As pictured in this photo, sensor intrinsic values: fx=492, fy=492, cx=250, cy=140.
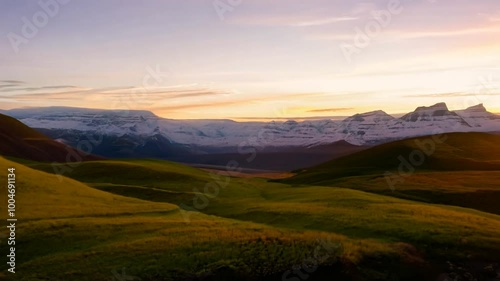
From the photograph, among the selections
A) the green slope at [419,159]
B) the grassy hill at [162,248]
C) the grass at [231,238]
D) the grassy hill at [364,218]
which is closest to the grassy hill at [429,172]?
the green slope at [419,159]

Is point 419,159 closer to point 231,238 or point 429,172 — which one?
point 429,172

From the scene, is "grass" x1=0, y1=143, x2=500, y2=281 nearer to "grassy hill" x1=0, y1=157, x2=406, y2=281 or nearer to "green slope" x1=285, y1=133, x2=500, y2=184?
"grassy hill" x1=0, y1=157, x2=406, y2=281

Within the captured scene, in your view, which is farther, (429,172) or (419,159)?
(419,159)

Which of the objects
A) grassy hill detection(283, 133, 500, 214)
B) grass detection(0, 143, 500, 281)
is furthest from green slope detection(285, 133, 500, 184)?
grass detection(0, 143, 500, 281)

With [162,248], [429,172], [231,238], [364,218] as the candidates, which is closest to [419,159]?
[429,172]

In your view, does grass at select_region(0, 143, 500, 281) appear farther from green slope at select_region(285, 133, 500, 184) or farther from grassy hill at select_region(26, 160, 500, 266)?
green slope at select_region(285, 133, 500, 184)

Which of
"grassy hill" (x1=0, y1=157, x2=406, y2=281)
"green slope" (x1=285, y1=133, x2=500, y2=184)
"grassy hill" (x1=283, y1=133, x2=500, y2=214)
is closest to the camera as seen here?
"grassy hill" (x1=0, y1=157, x2=406, y2=281)

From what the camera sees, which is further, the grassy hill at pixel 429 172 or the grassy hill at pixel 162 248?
the grassy hill at pixel 429 172

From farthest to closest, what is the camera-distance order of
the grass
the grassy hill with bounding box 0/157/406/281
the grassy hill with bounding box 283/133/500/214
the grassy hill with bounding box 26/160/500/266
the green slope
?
the green slope
the grassy hill with bounding box 283/133/500/214
the grassy hill with bounding box 26/160/500/266
the grass
the grassy hill with bounding box 0/157/406/281

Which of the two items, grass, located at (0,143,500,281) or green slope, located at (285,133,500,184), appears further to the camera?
green slope, located at (285,133,500,184)

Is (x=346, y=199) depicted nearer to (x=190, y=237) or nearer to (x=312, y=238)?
(x=312, y=238)

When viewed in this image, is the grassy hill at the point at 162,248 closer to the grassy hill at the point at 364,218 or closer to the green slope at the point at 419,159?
the grassy hill at the point at 364,218

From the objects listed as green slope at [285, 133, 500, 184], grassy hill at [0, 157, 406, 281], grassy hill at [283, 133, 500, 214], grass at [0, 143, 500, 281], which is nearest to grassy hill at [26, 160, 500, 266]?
grass at [0, 143, 500, 281]

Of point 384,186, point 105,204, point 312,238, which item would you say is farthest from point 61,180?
point 384,186
